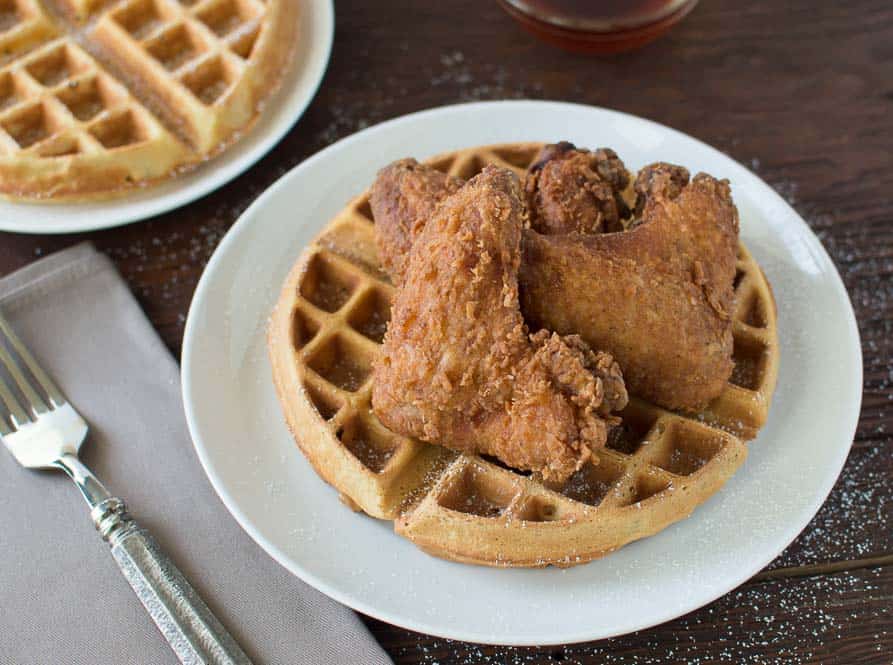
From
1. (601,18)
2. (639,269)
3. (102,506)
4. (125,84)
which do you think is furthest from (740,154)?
(102,506)

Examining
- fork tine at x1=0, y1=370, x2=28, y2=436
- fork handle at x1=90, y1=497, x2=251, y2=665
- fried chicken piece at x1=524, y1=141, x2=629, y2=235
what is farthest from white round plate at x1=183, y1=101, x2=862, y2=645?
fried chicken piece at x1=524, y1=141, x2=629, y2=235

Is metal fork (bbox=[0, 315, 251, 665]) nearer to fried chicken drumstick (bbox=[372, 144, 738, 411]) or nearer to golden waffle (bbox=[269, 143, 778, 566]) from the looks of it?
golden waffle (bbox=[269, 143, 778, 566])

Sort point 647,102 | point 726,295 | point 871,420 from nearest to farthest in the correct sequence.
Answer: point 726,295, point 871,420, point 647,102

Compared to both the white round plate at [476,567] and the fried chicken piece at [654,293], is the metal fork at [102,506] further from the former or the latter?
the fried chicken piece at [654,293]

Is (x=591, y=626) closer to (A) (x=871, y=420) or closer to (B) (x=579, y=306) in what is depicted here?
(B) (x=579, y=306)

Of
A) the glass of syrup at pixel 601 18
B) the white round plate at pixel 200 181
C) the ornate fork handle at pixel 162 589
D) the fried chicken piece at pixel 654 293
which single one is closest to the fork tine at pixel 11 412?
the ornate fork handle at pixel 162 589

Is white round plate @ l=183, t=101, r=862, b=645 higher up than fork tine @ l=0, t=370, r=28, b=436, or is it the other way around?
fork tine @ l=0, t=370, r=28, b=436

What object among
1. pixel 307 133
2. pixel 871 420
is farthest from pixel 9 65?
pixel 871 420
